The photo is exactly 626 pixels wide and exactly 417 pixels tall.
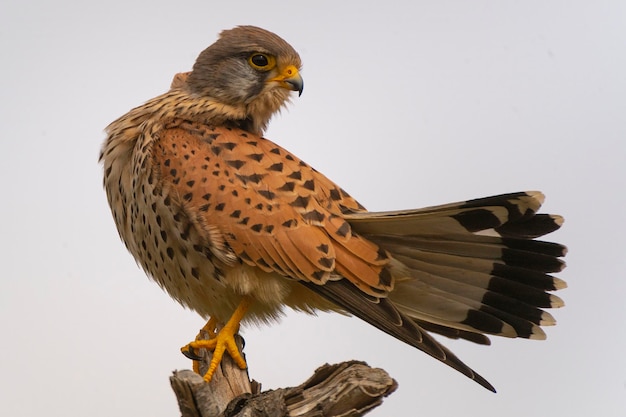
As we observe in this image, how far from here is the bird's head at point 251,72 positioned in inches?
152

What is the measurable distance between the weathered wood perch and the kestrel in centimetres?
21

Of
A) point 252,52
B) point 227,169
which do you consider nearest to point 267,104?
point 252,52

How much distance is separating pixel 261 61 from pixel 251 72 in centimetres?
6

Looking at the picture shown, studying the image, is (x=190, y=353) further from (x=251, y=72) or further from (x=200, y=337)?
(x=251, y=72)

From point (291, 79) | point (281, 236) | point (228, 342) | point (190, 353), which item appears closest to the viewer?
point (281, 236)

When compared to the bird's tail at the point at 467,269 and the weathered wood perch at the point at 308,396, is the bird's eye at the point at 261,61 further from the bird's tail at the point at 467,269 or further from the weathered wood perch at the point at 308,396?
the weathered wood perch at the point at 308,396

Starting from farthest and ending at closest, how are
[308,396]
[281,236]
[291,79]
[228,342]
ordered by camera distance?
[291,79]
[228,342]
[281,236]
[308,396]

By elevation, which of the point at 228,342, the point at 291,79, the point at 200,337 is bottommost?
the point at 228,342

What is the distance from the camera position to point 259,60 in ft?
12.7

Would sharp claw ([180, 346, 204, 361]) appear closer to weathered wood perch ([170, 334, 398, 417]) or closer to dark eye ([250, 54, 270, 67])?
weathered wood perch ([170, 334, 398, 417])

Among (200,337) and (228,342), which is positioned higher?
(200,337)

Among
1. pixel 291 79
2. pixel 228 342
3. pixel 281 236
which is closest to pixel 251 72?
pixel 291 79

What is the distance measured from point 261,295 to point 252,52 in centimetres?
100

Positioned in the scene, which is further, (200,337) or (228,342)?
(200,337)
